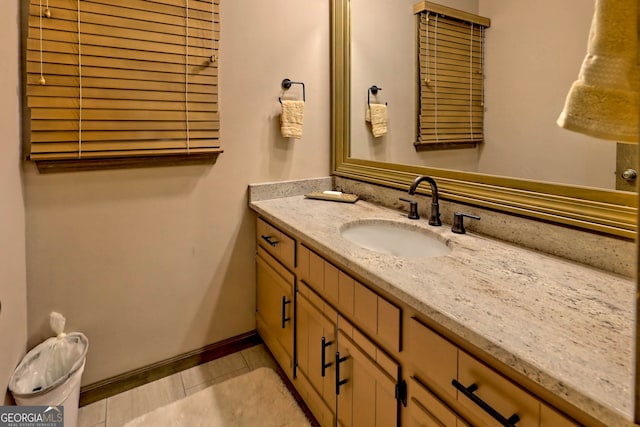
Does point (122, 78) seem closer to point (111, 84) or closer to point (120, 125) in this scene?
point (111, 84)

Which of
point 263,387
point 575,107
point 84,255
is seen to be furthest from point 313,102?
point 575,107

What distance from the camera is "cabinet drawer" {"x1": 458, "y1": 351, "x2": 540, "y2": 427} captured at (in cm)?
64

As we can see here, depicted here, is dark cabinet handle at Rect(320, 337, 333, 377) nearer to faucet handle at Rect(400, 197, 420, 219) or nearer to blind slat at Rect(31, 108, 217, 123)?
faucet handle at Rect(400, 197, 420, 219)

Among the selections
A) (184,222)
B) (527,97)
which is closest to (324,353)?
(184,222)

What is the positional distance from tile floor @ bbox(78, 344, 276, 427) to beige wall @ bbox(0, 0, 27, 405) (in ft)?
1.37

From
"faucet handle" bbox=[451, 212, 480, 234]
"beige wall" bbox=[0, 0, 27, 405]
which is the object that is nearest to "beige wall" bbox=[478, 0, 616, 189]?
"faucet handle" bbox=[451, 212, 480, 234]

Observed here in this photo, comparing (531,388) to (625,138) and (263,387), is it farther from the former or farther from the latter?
(263,387)

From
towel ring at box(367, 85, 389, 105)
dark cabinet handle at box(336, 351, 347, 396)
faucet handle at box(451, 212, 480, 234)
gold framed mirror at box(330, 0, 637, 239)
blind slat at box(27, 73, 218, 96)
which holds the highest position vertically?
towel ring at box(367, 85, 389, 105)

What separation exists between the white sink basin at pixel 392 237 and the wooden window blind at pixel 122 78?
0.78 meters

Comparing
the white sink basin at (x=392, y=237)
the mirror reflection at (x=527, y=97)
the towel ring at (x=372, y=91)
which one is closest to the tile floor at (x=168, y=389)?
the white sink basin at (x=392, y=237)

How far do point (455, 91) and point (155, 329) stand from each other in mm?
1747

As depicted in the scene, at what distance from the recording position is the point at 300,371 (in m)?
1.57

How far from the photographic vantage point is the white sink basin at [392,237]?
55.7 inches

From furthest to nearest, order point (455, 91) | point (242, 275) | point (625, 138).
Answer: point (242, 275) < point (455, 91) < point (625, 138)
